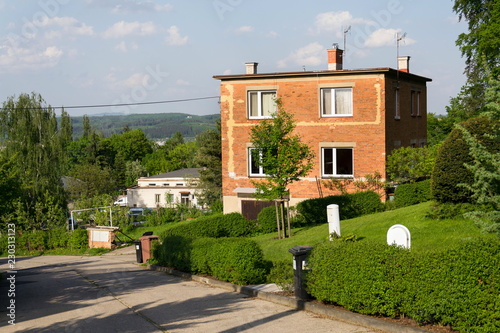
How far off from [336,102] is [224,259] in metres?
16.7

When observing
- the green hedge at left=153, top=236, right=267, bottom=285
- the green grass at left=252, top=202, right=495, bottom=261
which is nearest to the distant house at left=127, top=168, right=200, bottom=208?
the green grass at left=252, top=202, right=495, bottom=261

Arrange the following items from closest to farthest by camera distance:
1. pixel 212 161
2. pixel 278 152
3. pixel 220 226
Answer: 1. pixel 278 152
2. pixel 220 226
3. pixel 212 161

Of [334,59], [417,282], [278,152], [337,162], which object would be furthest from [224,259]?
[334,59]

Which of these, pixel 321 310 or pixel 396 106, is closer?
pixel 321 310

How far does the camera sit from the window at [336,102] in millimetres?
29688

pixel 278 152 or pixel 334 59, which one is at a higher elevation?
pixel 334 59

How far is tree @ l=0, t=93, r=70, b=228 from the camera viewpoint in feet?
159

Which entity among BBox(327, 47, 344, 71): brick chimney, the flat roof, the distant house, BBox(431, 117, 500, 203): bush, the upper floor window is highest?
BBox(327, 47, 344, 71): brick chimney

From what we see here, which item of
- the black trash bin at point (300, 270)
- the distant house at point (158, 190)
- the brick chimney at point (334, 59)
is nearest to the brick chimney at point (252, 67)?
the brick chimney at point (334, 59)

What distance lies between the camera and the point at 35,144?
163 ft

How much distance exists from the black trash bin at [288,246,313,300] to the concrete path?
0.44m

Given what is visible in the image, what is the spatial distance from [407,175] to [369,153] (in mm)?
2167

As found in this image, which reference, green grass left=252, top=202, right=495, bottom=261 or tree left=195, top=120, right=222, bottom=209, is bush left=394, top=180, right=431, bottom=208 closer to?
green grass left=252, top=202, right=495, bottom=261

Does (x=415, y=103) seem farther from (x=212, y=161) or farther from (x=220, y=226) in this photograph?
(x=212, y=161)
